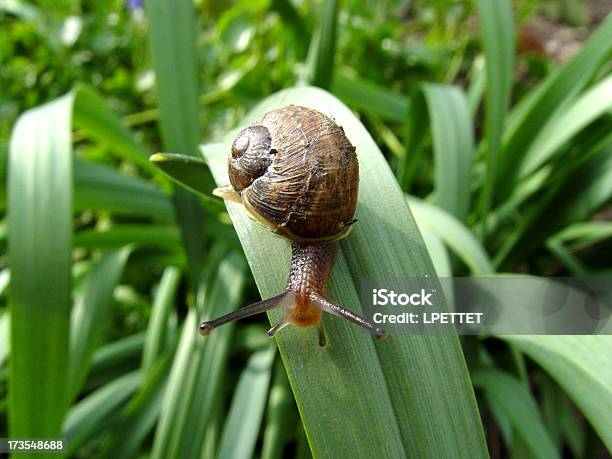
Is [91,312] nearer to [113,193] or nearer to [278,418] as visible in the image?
[113,193]

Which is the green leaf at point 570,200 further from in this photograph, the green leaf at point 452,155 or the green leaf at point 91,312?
the green leaf at point 91,312

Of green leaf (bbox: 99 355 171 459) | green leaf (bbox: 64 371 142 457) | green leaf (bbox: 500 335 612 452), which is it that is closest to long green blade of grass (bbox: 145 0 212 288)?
green leaf (bbox: 99 355 171 459)

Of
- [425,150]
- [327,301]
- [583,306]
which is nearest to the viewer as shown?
[327,301]

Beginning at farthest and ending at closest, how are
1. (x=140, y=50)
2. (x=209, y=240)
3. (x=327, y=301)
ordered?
1. (x=140, y=50)
2. (x=209, y=240)
3. (x=327, y=301)

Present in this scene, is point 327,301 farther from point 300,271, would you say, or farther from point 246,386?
point 246,386

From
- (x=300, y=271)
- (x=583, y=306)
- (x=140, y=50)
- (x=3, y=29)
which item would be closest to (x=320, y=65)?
(x=300, y=271)

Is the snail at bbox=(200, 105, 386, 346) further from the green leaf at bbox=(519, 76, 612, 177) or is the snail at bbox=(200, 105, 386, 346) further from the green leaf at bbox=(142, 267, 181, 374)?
the green leaf at bbox=(519, 76, 612, 177)
